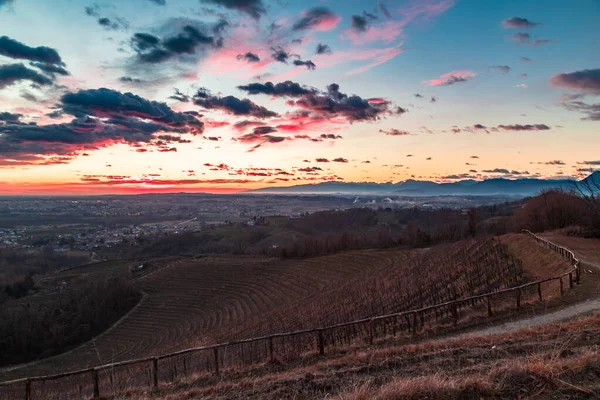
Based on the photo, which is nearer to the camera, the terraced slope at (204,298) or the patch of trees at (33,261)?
the terraced slope at (204,298)

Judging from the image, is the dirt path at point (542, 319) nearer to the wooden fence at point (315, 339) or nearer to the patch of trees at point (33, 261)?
the wooden fence at point (315, 339)

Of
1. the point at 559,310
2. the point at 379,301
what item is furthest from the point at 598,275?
the point at 379,301

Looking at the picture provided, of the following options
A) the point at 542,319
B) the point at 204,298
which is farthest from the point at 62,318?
the point at 542,319

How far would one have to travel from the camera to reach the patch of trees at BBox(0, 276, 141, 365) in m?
51.1

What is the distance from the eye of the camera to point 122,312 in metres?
62.9

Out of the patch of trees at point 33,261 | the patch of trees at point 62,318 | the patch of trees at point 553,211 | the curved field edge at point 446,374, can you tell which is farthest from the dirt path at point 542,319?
the patch of trees at point 33,261

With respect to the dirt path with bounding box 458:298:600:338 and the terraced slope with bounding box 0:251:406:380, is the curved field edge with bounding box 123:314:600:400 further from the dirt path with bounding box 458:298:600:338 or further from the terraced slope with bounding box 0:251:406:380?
the terraced slope with bounding box 0:251:406:380

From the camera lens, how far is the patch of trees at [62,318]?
5112 centimetres

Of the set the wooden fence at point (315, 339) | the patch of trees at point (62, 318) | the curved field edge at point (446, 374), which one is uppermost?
the curved field edge at point (446, 374)

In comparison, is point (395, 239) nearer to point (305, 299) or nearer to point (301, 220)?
point (305, 299)

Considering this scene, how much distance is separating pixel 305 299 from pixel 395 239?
38.6m

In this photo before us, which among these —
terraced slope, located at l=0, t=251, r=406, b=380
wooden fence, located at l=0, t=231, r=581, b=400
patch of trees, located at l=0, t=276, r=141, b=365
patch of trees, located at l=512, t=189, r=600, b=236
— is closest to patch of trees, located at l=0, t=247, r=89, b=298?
patch of trees, located at l=0, t=276, r=141, b=365

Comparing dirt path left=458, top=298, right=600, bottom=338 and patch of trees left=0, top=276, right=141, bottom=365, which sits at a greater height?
dirt path left=458, top=298, right=600, bottom=338

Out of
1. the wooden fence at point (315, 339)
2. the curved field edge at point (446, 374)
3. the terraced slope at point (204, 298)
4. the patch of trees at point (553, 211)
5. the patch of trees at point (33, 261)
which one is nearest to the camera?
the curved field edge at point (446, 374)
